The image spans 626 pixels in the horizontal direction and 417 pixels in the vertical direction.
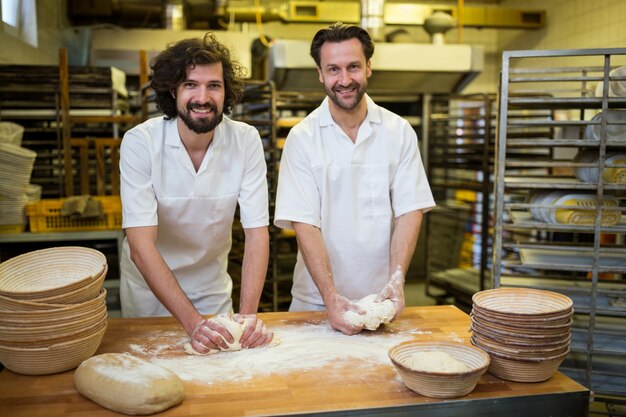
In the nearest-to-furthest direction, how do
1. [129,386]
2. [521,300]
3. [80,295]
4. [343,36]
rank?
[129,386]
[80,295]
[521,300]
[343,36]

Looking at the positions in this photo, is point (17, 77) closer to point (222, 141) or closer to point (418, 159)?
point (222, 141)

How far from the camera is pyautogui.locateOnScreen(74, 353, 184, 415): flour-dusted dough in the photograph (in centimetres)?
132

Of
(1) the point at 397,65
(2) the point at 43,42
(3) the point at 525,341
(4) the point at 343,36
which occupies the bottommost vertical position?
(3) the point at 525,341

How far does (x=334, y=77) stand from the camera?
217 centimetres

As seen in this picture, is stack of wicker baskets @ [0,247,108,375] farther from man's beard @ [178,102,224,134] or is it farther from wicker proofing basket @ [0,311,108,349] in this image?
man's beard @ [178,102,224,134]

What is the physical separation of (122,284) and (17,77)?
2.46 metres

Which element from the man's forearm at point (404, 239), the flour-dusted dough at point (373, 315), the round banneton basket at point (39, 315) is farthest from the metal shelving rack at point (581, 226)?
the round banneton basket at point (39, 315)

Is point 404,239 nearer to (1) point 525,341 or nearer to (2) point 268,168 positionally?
(1) point 525,341

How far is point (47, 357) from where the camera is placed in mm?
1539

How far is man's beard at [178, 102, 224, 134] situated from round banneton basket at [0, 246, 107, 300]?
57cm

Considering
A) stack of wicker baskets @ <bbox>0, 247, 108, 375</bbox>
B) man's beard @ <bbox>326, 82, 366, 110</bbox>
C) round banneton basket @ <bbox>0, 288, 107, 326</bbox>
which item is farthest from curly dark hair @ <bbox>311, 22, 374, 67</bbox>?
round banneton basket @ <bbox>0, 288, 107, 326</bbox>

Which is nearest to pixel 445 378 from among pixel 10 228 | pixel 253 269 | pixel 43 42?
pixel 253 269

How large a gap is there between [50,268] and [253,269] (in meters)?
0.68

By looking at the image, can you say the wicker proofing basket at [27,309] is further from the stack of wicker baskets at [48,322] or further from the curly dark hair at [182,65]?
the curly dark hair at [182,65]
